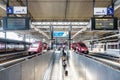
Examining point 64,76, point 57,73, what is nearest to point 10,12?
point 64,76

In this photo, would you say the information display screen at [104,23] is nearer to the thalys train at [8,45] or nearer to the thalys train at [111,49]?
the thalys train at [111,49]

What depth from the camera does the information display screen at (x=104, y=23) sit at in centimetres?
983

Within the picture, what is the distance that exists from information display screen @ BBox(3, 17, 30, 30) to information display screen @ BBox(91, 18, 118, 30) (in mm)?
2926

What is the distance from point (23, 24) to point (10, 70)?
19.8 ft

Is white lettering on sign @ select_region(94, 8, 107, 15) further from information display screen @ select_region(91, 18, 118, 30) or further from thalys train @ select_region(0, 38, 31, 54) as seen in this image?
thalys train @ select_region(0, 38, 31, 54)

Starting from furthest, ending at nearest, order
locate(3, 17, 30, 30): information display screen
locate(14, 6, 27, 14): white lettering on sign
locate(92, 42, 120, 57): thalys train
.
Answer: locate(92, 42, 120, 57): thalys train, locate(14, 6, 27, 14): white lettering on sign, locate(3, 17, 30, 30): information display screen

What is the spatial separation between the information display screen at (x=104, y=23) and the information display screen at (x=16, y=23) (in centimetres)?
293

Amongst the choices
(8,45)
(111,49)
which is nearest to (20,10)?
(8,45)

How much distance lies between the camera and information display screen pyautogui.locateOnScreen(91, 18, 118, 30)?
32.2 ft

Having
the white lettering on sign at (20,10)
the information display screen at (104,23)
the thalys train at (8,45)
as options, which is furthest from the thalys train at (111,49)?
the white lettering on sign at (20,10)

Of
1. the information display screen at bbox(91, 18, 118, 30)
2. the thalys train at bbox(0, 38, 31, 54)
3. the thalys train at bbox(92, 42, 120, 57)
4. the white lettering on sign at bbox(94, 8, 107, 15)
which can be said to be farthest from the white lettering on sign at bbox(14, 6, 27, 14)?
the thalys train at bbox(92, 42, 120, 57)

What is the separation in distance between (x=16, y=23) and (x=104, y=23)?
3.90m

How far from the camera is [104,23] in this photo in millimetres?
9875

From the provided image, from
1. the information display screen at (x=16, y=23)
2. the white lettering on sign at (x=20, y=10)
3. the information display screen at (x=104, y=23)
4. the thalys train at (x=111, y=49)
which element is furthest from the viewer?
the thalys train at (x=111, y=49)
